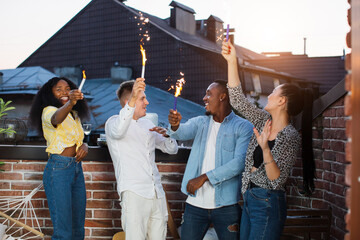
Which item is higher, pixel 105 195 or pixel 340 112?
pixel 340 112

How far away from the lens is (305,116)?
102 inches

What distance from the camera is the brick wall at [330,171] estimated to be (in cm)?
326

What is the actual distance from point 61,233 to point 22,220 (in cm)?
128

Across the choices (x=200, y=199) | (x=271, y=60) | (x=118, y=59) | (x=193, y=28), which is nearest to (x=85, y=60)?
(x=118, y=59)

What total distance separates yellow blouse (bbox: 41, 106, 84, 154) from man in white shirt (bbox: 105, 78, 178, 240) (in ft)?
1.26

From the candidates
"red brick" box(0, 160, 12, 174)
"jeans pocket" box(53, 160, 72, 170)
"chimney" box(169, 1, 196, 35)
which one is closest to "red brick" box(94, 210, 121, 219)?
"red brick" box(0, 160, 12, 174)

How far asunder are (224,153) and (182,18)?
23165 millimetres

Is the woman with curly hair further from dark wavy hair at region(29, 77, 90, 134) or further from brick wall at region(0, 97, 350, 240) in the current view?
brick wall at region(0, 97, 350, 240)

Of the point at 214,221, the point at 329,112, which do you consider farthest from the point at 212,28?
the point at 214,221

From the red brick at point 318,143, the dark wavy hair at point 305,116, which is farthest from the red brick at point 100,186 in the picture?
the dark wavy hair at point 305,116

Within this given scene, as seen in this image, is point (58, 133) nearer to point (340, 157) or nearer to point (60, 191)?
point (60, 191)

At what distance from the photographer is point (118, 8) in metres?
23.5

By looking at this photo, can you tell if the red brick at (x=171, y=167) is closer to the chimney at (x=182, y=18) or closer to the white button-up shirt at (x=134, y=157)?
the white button-up shirt at (x=134, y=157)

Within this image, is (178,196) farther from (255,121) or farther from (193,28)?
(193,28)
